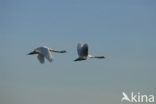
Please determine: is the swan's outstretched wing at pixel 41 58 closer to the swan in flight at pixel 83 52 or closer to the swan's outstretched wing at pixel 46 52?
the swan's outstretched wing at pixel 46 52

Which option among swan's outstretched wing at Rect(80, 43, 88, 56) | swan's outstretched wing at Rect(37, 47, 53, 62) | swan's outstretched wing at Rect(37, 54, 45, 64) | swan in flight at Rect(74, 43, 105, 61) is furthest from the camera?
swan's outstretched wing at Rect(37, 54, 45, 64)

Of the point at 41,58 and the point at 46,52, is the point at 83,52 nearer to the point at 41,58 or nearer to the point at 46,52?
the point at 46,52

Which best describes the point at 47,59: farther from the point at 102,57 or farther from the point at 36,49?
the point at 102,57

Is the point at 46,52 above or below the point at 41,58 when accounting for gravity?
above

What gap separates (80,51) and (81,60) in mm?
984

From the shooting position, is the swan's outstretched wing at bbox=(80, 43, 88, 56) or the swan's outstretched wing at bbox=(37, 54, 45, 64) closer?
the swan's outstretched wing at bbox=(80, 43, 88, 56)

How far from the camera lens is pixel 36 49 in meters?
91.7

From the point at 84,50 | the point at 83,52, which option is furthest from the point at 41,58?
the point at 84,50

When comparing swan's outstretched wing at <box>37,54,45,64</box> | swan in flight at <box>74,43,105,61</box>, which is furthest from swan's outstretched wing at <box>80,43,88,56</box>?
swan's outstretched wing at <box>37,54,45,64</box>

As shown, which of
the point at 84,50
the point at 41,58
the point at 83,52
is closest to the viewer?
the point at 84,50

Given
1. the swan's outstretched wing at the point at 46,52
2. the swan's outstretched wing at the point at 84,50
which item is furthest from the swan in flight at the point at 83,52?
the swan's outstretched wing at the point at 46,52

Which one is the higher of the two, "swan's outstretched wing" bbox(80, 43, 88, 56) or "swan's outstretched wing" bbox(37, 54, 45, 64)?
"swan's outstretched wing" bbox(80, 43, 88, 56)

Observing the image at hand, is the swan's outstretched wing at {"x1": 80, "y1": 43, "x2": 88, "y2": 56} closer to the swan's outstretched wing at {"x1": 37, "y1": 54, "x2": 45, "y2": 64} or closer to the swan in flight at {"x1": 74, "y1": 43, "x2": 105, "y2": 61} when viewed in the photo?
the swan in flight at {"x1": 74, "y1": 43, "x2": 105, "y2": 61}

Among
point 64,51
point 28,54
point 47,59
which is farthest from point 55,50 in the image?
point 47,59
